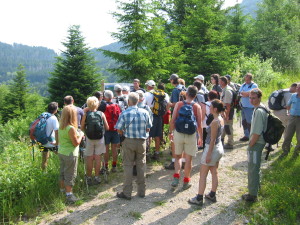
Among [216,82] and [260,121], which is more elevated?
[216,82]

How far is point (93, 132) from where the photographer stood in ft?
16.3

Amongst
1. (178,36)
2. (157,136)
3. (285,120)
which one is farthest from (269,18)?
(157,136)

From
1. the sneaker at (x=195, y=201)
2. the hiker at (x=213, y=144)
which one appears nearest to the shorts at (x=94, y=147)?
the sneaker at (x=195, y=201)

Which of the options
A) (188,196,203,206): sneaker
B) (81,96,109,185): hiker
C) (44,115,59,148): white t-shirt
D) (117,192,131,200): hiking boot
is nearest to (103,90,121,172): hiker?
(81,96,109,185): hiker

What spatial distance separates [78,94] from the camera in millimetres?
24672

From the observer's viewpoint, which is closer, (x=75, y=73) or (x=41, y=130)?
(x=41, y=130)

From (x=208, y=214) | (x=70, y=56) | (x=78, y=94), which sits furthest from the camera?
(x=70, y=56)

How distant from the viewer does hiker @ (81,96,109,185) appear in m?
4.94

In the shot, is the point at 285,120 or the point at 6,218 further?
the point at 285,120

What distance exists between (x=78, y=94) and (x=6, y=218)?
21.1m

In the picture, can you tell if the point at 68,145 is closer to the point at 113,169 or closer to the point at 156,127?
the point at 113,169

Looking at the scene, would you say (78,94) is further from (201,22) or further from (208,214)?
(208,214)

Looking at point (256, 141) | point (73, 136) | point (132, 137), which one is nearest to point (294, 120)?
point (256, 141)

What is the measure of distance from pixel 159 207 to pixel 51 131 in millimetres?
2786
